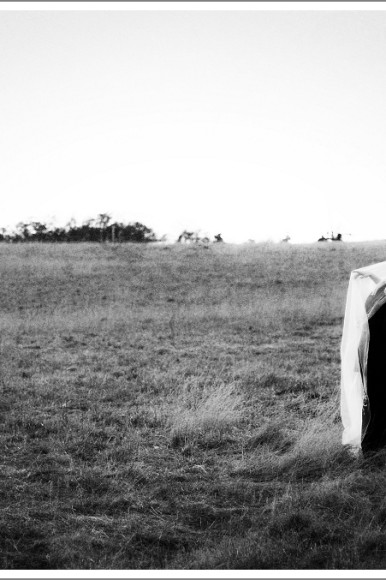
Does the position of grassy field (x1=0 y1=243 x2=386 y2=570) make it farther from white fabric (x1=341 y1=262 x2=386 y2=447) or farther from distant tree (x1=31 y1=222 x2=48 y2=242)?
distant tree (x1=31 y1=222 x2=48 y2=242)

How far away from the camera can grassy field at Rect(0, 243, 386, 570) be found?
14.0ft

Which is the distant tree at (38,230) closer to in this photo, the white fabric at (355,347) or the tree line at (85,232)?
the tree line at (85,232)

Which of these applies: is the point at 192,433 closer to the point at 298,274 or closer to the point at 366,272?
the point at 366,272

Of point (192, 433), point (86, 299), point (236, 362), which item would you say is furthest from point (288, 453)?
point (86, 299)

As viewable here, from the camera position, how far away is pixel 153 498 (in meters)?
5.12

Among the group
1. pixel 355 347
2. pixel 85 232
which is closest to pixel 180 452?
pixel 355 347

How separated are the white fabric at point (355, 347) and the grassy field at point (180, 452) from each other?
0.27 meters

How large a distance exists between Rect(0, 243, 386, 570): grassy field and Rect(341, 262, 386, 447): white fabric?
272mm

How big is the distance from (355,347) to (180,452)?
223 cm

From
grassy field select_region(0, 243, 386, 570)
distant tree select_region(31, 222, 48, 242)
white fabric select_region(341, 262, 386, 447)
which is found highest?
distant tree select_region(31, 222, 48, 242)

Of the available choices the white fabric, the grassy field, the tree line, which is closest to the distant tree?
the tree line

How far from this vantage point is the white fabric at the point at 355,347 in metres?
5.89

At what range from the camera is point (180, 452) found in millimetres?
6223

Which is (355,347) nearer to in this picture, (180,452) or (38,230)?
(180,452)
